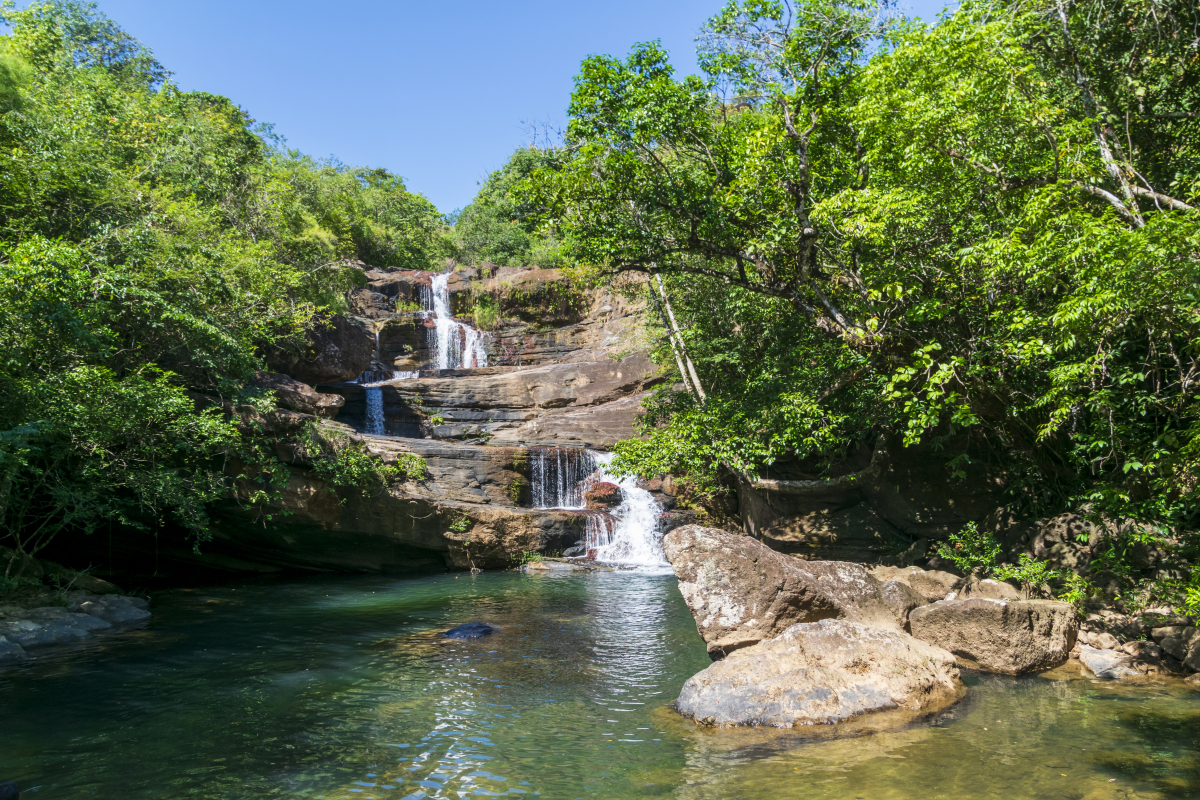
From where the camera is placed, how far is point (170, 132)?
72.1 feet

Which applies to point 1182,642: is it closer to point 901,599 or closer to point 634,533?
point 901,599

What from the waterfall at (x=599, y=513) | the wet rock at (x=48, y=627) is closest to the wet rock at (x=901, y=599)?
the waterfall at (x=599, y=513)

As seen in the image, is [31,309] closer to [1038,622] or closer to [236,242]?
[236,242]

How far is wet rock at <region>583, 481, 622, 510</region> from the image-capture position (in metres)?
21.7

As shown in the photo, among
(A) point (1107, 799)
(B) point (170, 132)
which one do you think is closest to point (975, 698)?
(A) point (1107, 799)

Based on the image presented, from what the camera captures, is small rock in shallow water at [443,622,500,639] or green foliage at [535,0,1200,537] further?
small rock in shallow water at [443,622,500,639]

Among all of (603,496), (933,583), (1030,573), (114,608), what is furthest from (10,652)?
(1030,573)

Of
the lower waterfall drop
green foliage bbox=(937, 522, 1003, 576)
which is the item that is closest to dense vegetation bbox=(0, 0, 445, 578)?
the lower waterfall drop

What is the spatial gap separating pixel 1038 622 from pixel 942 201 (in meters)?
6.33

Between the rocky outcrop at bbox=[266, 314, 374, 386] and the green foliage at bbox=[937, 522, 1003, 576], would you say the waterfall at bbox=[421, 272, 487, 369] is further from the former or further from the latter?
the green foliage at bbox=[937, 522, 1003, 576]

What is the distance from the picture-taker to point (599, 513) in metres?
20.7

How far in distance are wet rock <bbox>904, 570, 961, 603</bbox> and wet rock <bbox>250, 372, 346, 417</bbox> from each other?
1534cm

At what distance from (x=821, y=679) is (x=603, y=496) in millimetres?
14678

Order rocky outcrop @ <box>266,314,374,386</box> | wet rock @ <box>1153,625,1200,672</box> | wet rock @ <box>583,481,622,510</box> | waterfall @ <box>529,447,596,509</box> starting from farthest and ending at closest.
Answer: rocky outcrop @ <box>266,314,374,386</box>, waterfall @ <box>529,447,596,509</box>, wet rock @ <box>583,481,622,510</box>, wet rock @ <box>1153,625,1200,672</box>
